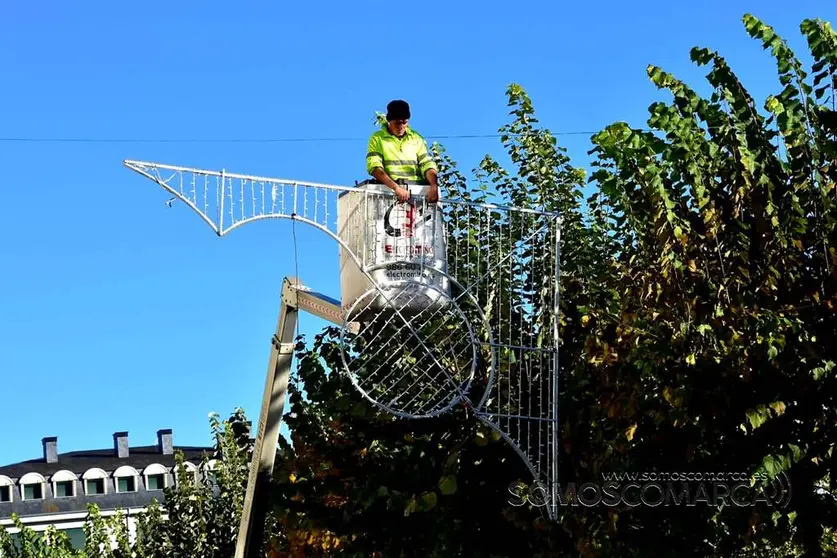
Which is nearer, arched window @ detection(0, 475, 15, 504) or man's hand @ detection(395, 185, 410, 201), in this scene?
man's hand @ detection(395, 185, 410, 201)

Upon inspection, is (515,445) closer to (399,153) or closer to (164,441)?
(399,153)

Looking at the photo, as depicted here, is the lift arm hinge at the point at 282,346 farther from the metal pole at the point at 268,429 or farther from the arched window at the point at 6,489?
the arched window at the point at 6,489

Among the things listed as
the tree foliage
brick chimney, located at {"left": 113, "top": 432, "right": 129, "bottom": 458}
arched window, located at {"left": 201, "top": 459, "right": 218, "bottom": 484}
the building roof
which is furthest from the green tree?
brick chimney, located at {"left": 113, "top": 432, "right": 129, "bottom": 458}

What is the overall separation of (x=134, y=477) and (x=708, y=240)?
183 ft

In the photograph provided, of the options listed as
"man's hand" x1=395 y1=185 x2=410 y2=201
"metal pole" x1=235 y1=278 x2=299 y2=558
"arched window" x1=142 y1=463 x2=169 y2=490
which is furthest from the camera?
"arched window" x1=142 y1=463 x2=169 y2=490

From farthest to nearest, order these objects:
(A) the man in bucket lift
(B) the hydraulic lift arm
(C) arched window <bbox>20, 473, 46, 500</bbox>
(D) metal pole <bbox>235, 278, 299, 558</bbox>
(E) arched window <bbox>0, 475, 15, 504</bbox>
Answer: (C) arched window <bbox>20, 473, 46, 500</bbox>
(E) arched window <bbox>0, 475, 15, 504</bbox>
(D) metal pole <bbox>235, 278, 299, 558</bbox>
(B) the hydraulic lift arm
(A) the man in bucket lift

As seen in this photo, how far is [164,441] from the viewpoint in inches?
2721

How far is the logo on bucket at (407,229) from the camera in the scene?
12141 millimetres

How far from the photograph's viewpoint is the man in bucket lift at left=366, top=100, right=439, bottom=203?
1241 centimetres

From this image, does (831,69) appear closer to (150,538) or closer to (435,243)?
(435,243)

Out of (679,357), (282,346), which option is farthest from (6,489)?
(679,357)

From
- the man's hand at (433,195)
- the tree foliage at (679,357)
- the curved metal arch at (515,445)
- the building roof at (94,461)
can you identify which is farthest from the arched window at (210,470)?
the building roof at (94,461)

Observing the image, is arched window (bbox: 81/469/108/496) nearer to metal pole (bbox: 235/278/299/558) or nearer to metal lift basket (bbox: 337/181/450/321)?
metal pole (bbox: 235/278/299/558)

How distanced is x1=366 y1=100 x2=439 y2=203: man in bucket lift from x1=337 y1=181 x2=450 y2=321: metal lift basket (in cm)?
15
